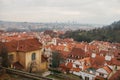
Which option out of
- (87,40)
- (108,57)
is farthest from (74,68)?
(87,40)

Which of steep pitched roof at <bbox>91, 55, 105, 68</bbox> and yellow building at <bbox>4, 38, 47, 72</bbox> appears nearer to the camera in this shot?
yellow building at <bbox>4, 38, 47, 72</bbox>

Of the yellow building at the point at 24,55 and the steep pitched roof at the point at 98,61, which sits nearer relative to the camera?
the yellow building at the point at 24,55

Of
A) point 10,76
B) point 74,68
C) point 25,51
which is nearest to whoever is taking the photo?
point 10,76

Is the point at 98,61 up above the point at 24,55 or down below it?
below

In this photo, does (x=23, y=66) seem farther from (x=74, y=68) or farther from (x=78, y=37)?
(x=78, y=37)

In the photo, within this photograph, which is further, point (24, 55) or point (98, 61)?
point (98, 61)

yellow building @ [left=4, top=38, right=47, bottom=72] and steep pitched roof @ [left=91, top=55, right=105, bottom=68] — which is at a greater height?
yellow building @ [left=4, top=38, right=47, bottom=72]

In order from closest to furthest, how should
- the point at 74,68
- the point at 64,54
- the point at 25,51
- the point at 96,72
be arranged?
1. the point at 25,51
2. the point at 96,72
3. the point at 74,68
4. the point at 64,54

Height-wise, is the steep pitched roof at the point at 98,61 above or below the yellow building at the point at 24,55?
below
